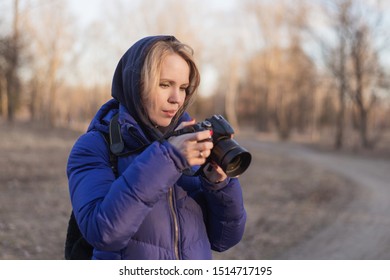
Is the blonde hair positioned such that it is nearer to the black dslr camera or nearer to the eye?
the eye

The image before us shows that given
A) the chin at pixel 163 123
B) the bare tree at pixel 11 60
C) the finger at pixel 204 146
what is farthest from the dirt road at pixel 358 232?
the bare tree at pixel 11 60

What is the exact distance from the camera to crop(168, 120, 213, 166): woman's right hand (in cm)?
141

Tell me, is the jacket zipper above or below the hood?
below

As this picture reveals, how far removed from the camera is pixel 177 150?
1.39 metres

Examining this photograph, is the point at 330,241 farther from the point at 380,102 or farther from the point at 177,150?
the point at 380,102

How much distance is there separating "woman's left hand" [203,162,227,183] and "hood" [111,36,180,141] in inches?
8.5

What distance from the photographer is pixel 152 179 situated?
4.46 feet

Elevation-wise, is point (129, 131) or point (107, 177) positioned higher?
point (129, 131)

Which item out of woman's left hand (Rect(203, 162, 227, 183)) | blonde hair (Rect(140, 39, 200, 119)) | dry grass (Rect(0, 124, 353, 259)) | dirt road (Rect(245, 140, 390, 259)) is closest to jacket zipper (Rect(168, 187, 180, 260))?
woman's left hand (Rect(203, 162, 227, 183))

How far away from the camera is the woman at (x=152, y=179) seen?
4.48ft

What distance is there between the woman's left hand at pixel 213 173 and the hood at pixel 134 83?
0.71 ft
